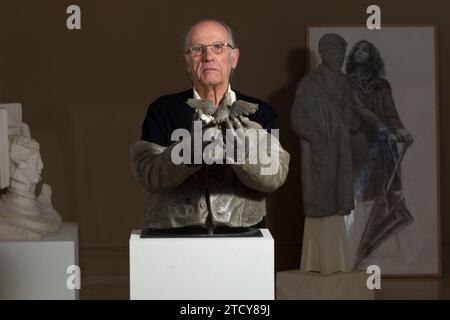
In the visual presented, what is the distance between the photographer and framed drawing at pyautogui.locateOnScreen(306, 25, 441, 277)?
10.2 m

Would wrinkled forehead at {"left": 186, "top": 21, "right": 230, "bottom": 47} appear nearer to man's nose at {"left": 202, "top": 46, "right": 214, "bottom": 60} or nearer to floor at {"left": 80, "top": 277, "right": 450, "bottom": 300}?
man's nose at {"left": 202, "top": 46, "right": 214, "bottom": 60}

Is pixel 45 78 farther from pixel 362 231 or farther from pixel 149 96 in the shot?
pixel 362 231

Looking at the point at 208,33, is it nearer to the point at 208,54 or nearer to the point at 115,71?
the point at 208,54

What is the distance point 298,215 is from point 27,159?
3747 millimetres

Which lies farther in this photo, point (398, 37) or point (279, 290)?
point (398, 37)

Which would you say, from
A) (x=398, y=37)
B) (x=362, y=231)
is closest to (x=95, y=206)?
(x=362, y=231)

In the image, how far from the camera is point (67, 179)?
10430 mm

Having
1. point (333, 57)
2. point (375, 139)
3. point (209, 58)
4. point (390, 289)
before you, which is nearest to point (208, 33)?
point (209, 58)

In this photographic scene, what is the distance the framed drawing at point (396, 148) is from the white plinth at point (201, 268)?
19.3 feet

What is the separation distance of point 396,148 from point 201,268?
620cm

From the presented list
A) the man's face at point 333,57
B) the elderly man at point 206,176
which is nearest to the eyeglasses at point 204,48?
the elderly man at point 206,176

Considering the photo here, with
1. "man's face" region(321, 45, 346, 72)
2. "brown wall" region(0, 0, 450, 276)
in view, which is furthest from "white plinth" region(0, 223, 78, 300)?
"brown wall" region(0, 0, 450, 276)

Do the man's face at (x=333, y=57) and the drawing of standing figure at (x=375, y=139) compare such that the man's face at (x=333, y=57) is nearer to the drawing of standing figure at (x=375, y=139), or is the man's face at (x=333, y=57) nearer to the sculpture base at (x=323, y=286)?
the drawing of standing figure at (x=375, y=139)

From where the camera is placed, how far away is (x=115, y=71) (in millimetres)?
10414
